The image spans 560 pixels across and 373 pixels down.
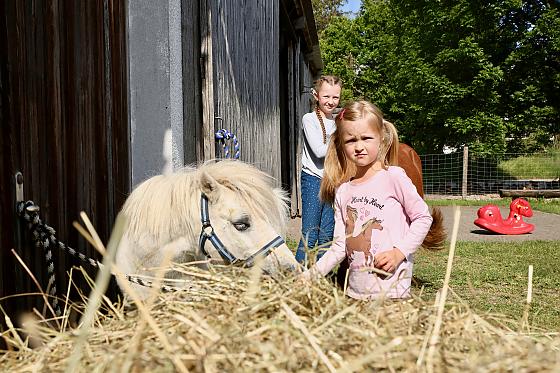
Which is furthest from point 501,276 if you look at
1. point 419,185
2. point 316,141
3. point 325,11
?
point 325,11

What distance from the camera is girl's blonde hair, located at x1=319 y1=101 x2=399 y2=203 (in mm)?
2783

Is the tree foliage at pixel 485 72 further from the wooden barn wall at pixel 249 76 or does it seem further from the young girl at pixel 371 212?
the young girl at pixel 371 212

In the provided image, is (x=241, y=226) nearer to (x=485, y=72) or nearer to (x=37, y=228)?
(x=37, y=228)

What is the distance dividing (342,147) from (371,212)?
493 millimetres

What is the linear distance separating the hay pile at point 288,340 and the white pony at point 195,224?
3.94ft

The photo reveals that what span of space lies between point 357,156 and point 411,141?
2178cm

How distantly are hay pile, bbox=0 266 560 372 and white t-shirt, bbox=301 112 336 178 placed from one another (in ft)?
10.5

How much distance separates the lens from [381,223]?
8.84 feet

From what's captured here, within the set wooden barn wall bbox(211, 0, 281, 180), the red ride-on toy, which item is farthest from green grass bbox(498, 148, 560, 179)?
wooden barn wall bbox(211, 0, 281, 180)

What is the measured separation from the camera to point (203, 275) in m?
1.61

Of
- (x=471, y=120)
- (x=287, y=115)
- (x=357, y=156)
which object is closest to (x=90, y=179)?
(x=357, y=156)

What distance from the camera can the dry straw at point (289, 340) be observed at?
1.01m

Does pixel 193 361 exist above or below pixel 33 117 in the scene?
below

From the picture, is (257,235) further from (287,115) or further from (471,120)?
(471,120)
